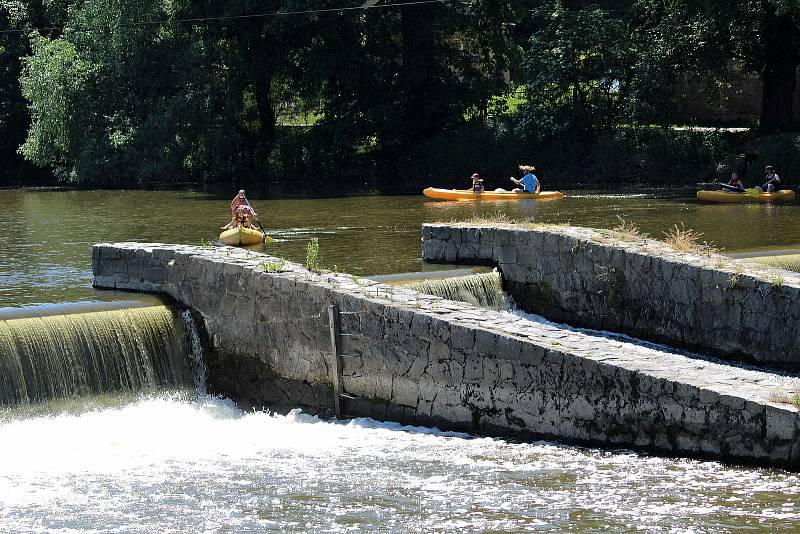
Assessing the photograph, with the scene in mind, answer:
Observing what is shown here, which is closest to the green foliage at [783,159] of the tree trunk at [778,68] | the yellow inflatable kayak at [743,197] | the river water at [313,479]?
the tree trunk at [778,68]

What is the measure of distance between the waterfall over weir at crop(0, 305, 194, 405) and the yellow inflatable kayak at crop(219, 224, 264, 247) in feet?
25.0

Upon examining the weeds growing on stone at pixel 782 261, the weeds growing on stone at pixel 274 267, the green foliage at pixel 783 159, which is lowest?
the weeds growing on stone at pixel 782 261

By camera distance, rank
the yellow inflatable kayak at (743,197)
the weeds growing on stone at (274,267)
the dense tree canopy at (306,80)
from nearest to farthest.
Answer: the weeds growing on stone at (274,267)
the yellow inflatable kayak at (743,197)
the dense tree canopy at (306,80)

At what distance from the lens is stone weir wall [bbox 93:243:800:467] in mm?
11195

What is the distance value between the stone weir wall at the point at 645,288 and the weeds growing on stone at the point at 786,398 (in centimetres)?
374

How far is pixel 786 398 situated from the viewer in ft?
35.6

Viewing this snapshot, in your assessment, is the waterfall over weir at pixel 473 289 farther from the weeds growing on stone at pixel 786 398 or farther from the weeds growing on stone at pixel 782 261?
the weeds growing on stone at pixel 786 398

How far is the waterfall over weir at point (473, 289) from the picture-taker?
687 inches

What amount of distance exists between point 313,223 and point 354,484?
17593 mm

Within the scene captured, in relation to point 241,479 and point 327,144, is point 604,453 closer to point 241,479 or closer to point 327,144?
point 241,479

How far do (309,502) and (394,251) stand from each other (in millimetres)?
12293

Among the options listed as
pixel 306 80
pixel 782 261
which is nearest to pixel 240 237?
pixel 782 261

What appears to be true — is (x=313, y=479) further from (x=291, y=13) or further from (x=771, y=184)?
(x=291, y=13)

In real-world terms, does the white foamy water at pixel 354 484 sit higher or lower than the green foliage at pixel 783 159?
lower
